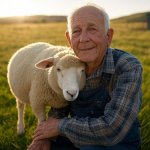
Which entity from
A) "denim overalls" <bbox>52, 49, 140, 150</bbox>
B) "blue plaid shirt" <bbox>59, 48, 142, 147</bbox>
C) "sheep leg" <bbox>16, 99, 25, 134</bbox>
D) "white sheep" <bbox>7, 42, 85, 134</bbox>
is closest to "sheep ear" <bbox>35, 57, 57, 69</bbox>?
"white sheep" <bbox>7, 42, 85, 134</bbox>

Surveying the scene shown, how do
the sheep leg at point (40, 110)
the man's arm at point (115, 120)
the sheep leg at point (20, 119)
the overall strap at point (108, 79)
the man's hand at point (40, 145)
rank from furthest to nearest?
1. the sheep leg at point (20, 119)
2. the sheep leg at point (40, 110)
3. the man's hand at point (40, 145)
4. the overall strap at point (108, 79)
5. the man's arm at point (115, 120)

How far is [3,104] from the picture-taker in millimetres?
5516

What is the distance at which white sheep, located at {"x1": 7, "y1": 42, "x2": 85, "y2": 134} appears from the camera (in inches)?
129

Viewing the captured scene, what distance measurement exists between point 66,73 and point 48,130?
Result: 0.52 metres

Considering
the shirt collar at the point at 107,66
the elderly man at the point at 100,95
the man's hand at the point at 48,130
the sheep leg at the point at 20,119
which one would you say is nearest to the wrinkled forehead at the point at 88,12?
the elderly man at the point at 100,95

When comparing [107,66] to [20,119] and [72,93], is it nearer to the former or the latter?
[72,93]

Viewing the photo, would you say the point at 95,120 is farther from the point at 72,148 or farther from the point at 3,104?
the point at 3,104

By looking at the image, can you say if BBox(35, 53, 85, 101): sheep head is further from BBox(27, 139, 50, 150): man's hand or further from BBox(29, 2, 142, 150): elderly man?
BBox(27, 139, 50, 150): man's hand

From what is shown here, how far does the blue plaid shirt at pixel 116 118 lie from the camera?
2.99 meters

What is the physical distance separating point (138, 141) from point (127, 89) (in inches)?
25.7

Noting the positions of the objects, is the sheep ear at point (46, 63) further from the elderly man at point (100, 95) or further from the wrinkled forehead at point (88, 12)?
the wrinkled forehead at point (88, 12)

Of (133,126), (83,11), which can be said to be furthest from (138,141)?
(83,11)

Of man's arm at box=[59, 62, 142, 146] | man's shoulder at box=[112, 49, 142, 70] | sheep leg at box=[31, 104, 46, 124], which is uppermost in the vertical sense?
man's shoulder at box=[112, 49, 142, 70]

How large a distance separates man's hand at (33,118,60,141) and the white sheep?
239mm
